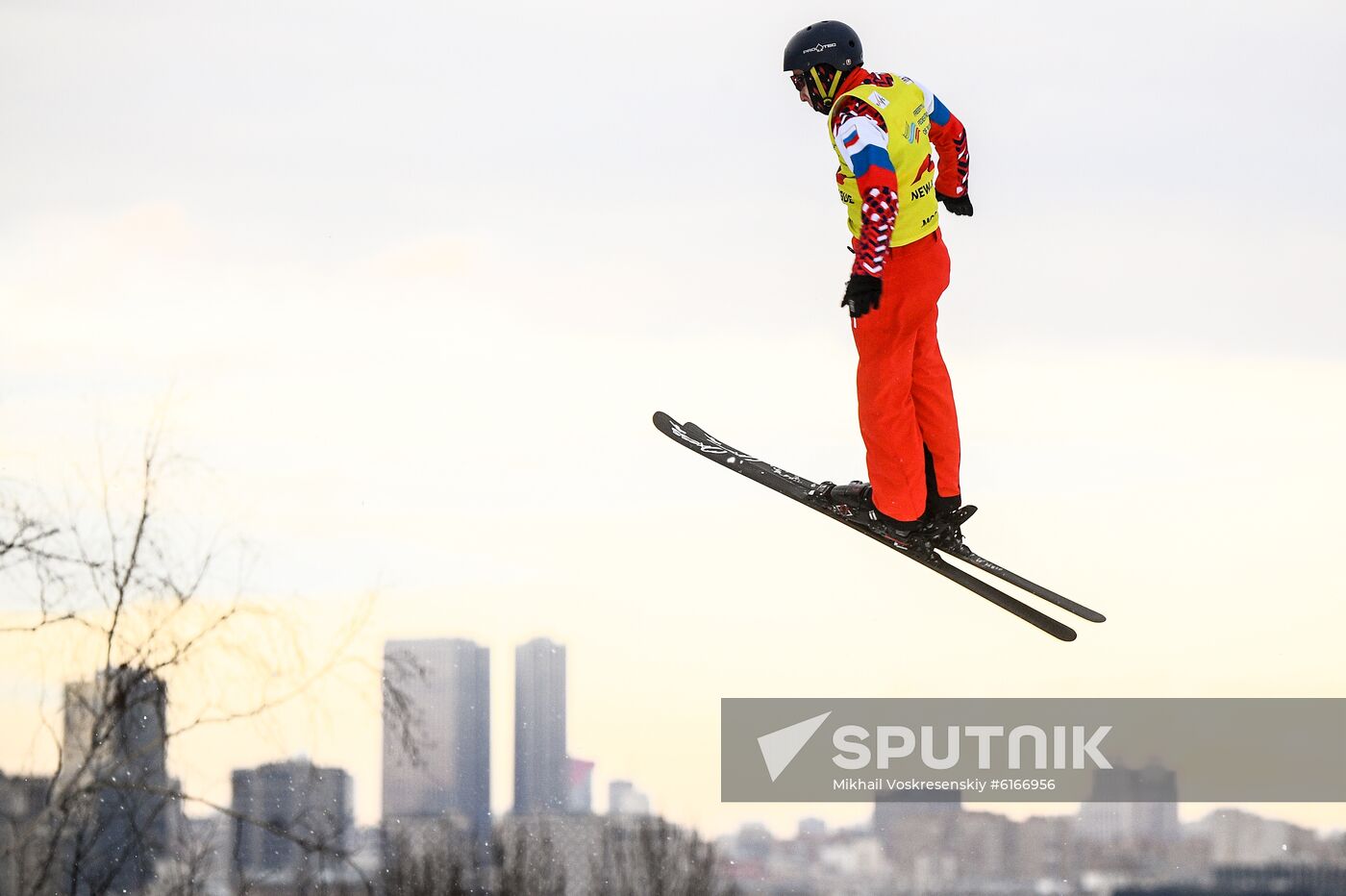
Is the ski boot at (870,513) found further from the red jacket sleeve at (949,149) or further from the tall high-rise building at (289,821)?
the tall high-rise building at (289,821)

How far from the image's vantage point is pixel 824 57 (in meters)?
5.86

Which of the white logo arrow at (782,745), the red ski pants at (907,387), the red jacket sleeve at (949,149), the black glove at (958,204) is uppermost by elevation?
the red jacket sleeve at (949,149)

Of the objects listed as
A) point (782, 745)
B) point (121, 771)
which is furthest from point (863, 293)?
point (121, 771)

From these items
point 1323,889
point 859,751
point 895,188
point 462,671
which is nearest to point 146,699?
point 462,671

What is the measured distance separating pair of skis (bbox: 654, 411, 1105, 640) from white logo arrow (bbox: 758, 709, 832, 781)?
2005mm

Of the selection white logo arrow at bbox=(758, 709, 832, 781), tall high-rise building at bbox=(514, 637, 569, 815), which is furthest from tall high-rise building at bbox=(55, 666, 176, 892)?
white logo arrow at bbox=(758, 709, 832, 781)

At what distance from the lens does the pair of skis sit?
6547 mm

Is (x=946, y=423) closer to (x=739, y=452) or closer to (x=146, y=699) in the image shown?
(x=739, y=452)

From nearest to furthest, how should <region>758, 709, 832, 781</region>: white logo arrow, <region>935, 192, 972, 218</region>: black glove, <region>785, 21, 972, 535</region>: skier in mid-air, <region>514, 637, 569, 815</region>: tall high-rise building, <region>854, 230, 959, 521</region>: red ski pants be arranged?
<region>785, 21, 972, 535</region>: skier in mid-air → <region>854, 230, 959, 521</region>: red ski pants → <region>935, 192, 972, 218</region>: black glove → <region>758, 709, 832, 781</region>: white logo arrow → <region>514, 637, 569, 815</region>: tall high-rise building

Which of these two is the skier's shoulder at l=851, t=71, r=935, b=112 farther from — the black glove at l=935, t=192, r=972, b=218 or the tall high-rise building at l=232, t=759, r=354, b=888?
the tall high-rise building at l=232, t=759, r=354, b=888

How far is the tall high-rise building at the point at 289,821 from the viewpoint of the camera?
9930 mm

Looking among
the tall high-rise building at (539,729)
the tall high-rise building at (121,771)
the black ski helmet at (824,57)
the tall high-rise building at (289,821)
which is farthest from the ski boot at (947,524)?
the tall high-rise building at (121,771)

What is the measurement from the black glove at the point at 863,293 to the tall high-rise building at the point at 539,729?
15.4 ft

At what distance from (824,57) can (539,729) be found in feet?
18.3
